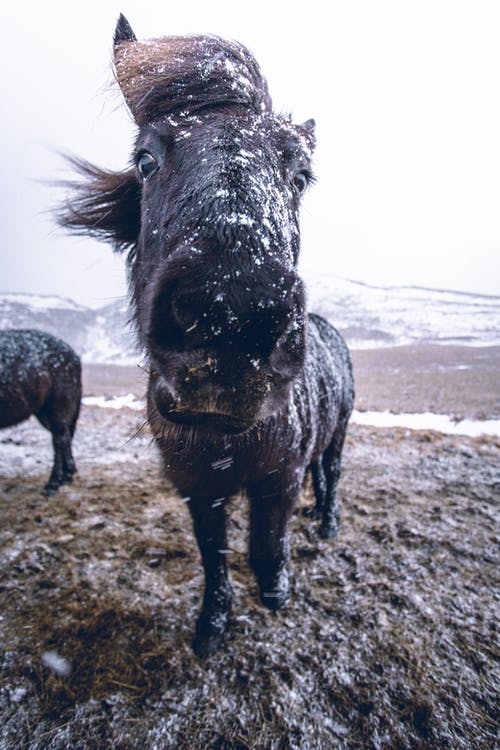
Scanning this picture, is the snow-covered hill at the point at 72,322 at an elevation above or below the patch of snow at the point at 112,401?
above

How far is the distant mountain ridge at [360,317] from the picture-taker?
74.4 ft

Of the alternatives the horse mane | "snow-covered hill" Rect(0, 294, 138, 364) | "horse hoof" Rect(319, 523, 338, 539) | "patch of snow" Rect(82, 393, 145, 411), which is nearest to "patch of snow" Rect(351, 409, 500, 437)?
"horse hoof" Rect(319, 523, 338, 539)

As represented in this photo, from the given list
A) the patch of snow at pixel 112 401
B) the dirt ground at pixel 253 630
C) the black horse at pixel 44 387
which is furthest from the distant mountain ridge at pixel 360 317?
the dirt ground at pixel 253 630

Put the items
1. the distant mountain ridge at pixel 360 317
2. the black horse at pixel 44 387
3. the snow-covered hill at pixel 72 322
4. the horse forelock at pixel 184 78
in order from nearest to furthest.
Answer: the horse forelock at pixel 184 78 → the black horse at pixel 44 387 → the distant mountain ridge at pixel 360 317 → the snow-covered hill at pixel 72 322

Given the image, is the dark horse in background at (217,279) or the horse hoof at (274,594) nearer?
the dark horse in background at (217,279)

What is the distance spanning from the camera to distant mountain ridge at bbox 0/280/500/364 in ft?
74.4

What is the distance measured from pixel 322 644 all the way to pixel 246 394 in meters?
2.09

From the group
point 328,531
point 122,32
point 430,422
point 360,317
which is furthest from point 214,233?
point 360,317

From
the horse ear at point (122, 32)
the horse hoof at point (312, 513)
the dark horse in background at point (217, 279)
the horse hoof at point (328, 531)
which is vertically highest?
the horse ear at point (122, 32)

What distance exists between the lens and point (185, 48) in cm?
164

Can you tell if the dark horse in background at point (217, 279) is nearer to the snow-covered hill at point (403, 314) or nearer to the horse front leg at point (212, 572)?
the horse front leg at point (212, 572)

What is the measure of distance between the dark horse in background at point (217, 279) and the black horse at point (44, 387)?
8.58 feet

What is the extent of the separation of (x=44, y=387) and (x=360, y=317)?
29.4 meters

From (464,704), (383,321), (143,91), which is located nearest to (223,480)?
(464,704)
